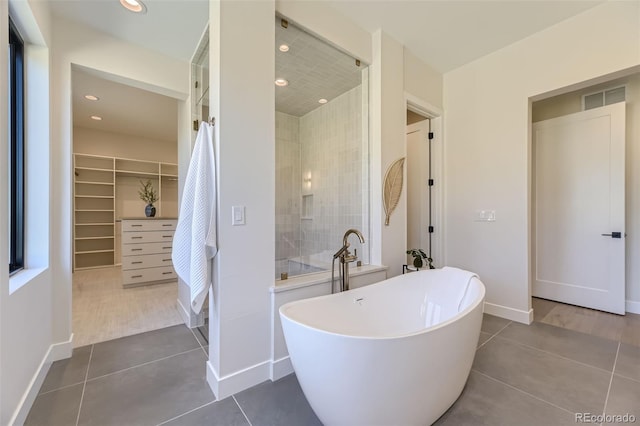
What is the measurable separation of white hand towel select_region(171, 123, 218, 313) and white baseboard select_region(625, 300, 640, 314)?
167 inches

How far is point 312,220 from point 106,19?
7.87 ft

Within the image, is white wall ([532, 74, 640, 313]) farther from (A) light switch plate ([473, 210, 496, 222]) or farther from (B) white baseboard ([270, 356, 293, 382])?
(B) white baseboard ([270, 356, 293, 382])

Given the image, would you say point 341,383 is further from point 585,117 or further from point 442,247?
point 585,117

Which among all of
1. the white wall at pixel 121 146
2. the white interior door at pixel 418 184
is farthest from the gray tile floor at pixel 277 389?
the white wall at pixel 121 146

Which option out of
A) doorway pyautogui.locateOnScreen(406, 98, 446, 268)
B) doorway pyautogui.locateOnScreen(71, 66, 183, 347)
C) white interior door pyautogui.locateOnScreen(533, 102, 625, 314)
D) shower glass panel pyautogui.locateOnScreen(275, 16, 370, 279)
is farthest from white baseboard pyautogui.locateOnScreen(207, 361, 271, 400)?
white interior door pyautogui.locateOnScreen(533, 102, 625, 314)

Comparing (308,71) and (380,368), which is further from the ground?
(308,71)

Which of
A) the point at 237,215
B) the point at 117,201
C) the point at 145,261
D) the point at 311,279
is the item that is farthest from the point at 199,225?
the point at 117,201

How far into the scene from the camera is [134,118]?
450 centimetres

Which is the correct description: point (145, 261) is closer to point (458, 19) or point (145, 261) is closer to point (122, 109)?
point (122, 109)

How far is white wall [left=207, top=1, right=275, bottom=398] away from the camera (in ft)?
5.43

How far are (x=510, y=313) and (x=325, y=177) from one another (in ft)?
7.83

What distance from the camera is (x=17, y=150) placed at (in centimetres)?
183

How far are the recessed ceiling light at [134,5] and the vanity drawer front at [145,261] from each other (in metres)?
3.22

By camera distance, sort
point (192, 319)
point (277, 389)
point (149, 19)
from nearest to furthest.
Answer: point (277, 389)
point (149, 19)
point (192, 319)
